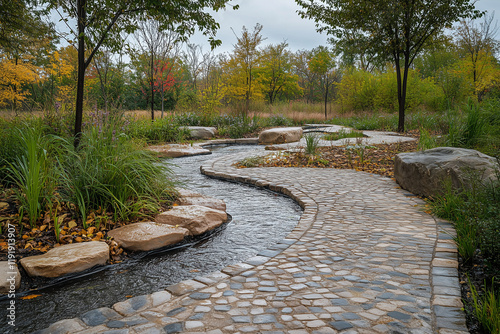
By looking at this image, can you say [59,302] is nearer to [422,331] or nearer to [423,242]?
[422,331]

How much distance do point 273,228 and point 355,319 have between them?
6.65 feet

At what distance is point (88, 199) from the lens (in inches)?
137

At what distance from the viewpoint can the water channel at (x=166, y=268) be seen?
2330 mm

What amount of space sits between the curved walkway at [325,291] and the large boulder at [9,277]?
75cm

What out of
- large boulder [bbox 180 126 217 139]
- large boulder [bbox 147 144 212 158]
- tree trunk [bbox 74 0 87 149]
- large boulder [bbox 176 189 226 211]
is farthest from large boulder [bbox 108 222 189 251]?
large boulder [bbox 180 126 217 139]

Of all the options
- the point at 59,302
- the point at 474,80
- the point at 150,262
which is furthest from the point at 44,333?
the point at 474,80

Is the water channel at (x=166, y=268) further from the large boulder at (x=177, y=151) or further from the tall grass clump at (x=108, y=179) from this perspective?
the large boulder at (x=177, y=151)

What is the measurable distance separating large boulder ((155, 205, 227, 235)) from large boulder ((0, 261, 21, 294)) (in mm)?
1458

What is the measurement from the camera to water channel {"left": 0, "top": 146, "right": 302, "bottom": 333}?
7.64 feet

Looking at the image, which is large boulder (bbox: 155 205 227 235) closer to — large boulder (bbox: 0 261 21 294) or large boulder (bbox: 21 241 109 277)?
large boulder (bbox: 21 241 109 277)

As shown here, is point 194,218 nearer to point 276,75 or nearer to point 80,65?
point 80,65

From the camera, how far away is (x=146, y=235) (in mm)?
3363

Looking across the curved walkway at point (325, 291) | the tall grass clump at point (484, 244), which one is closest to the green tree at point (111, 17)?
the curved walkway at point (325, 291)

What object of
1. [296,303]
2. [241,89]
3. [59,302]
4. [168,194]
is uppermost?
[241,89]
